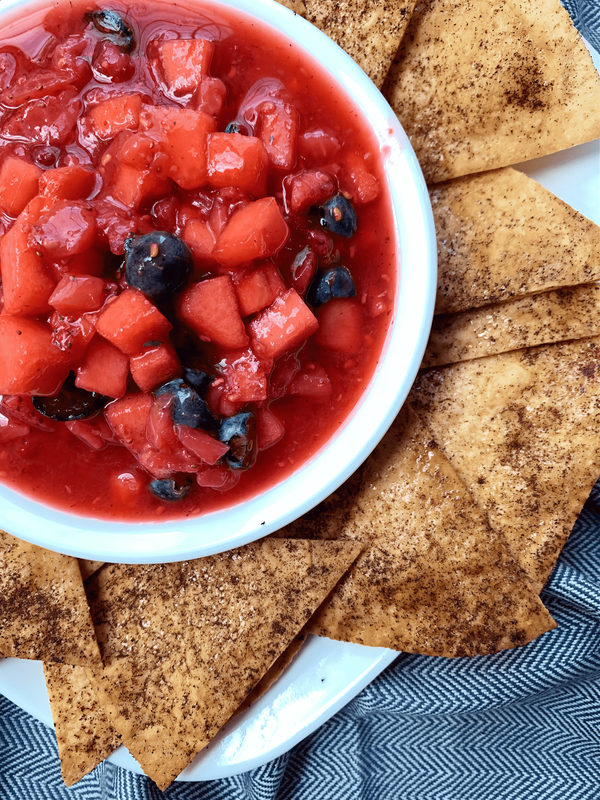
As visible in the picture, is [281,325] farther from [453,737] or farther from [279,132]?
[453,737]

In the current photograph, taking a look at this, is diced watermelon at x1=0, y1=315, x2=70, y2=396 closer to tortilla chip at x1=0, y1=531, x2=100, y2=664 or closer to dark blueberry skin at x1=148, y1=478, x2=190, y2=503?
dark blueberry skin at x1=148, y1=478, x2=190, y2=503

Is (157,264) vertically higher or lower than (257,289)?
higher

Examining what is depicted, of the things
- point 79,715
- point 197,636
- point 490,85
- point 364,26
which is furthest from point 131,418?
point 490,85

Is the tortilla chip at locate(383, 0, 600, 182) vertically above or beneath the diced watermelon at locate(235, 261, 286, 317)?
above

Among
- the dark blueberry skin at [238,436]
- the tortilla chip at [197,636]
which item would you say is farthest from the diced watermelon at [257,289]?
the tortilla chip at [197,636]

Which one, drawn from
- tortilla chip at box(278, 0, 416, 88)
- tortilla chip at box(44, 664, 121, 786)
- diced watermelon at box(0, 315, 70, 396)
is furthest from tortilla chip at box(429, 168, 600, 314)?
tortilla chip at box(44, 664, 121, 786)

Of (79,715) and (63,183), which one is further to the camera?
(79,715)

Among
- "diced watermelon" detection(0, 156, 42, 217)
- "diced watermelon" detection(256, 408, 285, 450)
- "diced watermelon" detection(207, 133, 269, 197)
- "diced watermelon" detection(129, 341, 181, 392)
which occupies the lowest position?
"diced watermelon" detection(256, 408, 285, 450)
